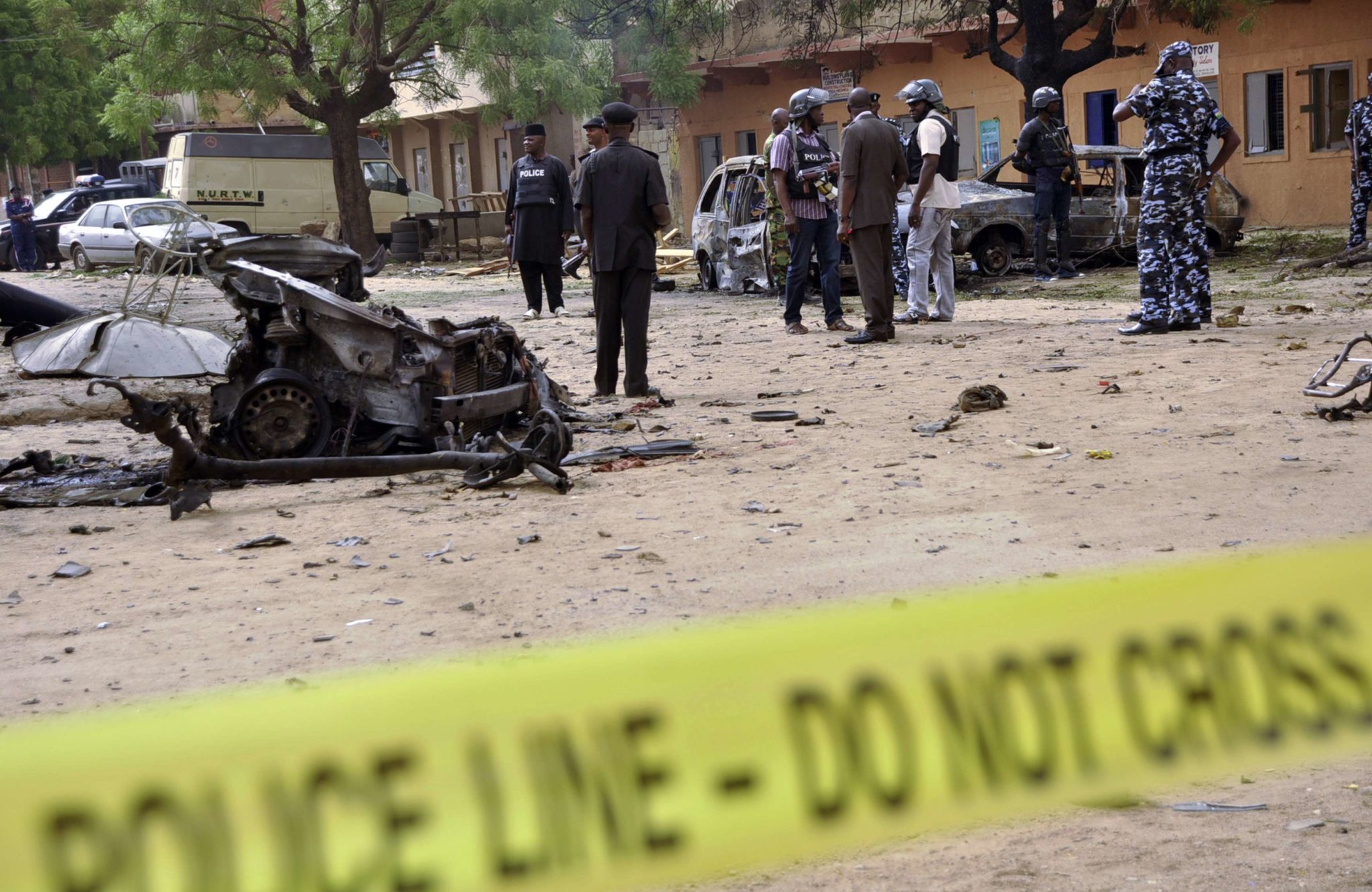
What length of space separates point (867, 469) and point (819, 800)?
449cm

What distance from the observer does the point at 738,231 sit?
16.4m

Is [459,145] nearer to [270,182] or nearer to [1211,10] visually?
[270,182]

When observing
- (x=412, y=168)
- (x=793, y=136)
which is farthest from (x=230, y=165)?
(x=793, y=136)

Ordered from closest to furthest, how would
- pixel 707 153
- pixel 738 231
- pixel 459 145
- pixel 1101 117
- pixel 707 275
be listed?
1. pixel 738 231
2. pixel 707 275
3. pixel 1101 117
4. pixel 707 153
5. pixel 459 145

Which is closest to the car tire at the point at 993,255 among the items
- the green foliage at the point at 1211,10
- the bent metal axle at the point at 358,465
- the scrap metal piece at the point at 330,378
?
the green foliage at the point at 1211,10

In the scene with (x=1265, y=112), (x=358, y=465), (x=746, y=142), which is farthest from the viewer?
(x=746, y=142)

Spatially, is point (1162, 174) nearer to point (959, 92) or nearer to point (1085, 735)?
point (1085, 735)

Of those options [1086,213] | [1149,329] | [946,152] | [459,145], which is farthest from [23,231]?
[1149,329]

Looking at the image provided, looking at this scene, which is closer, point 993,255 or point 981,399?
point 981,399

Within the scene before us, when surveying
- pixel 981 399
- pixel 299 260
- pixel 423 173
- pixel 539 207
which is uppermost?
pixel 423 173

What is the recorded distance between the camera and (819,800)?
1984 millimetres

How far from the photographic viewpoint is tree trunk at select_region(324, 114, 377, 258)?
86.3ft

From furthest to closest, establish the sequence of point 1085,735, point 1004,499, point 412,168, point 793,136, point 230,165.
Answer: point 412,168
point 230,165
point 793,136
point 1004,499
point 1085,735

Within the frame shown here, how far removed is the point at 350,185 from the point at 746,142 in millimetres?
9429
